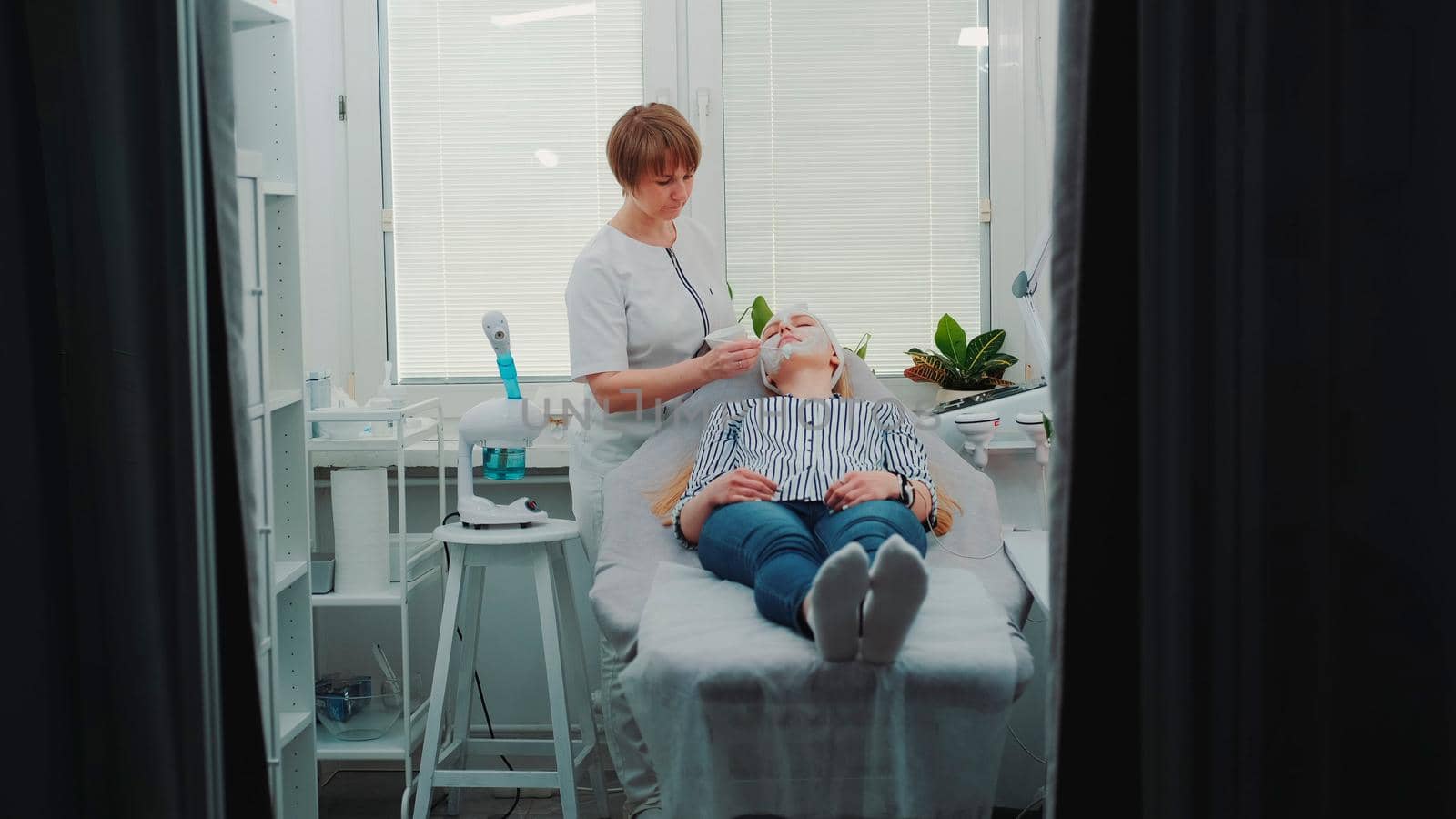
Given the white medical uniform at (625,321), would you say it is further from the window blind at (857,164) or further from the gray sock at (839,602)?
the gray sock at (839,602)

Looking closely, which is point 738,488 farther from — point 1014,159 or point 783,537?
point 1014,159

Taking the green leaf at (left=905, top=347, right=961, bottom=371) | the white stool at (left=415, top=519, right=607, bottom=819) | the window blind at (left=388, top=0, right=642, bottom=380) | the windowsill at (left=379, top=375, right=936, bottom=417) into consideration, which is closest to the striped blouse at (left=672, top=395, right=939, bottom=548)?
the white stool at (left=415, top=519, right=607, bottom=819)

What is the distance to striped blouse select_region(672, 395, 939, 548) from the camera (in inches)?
79.4

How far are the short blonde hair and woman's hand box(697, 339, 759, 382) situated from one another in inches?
13.9

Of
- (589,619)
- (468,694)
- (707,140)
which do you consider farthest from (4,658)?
(707,140)

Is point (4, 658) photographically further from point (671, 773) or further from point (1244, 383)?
point (1244, 383)

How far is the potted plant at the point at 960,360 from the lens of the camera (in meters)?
2.68

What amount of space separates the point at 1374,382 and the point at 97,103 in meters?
1.06

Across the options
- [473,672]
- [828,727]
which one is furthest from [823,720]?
[473,672]

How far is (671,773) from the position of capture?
1.44 meters

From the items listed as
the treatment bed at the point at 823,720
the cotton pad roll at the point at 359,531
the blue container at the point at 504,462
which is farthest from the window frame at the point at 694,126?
the treatment bed at the point at 823,720

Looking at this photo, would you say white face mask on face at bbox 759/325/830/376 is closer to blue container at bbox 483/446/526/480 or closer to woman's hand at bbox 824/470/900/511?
woman's hand at bbox 824/470/900/511

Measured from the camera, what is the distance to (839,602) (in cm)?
135

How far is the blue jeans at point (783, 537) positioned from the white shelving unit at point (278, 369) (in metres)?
0.74
